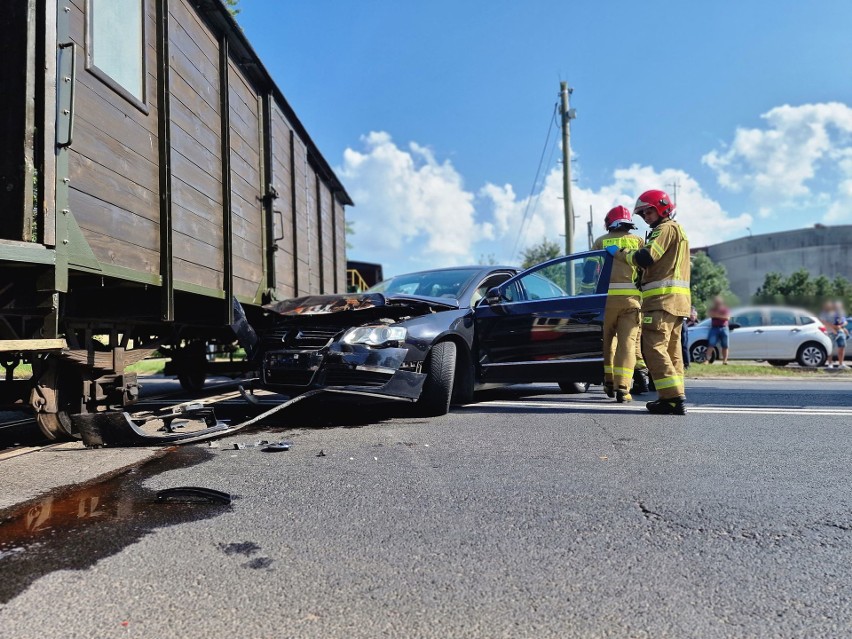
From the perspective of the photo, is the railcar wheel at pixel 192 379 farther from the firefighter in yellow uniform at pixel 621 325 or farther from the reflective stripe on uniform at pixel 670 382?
the reflective stripe on uniform at pixel 670 382

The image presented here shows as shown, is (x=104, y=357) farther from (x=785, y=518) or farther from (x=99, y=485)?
(x=785, y=518)

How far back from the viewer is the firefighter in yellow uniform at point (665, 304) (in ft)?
15.7

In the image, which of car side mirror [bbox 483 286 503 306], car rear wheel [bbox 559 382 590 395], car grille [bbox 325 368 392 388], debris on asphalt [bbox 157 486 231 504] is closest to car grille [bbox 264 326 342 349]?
car grille [bbox 325 368 392 388]

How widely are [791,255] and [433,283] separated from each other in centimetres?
5804

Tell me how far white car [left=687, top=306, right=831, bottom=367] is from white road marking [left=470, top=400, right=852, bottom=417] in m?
7.67

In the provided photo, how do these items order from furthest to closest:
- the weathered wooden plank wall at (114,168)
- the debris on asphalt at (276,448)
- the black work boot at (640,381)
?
the black work boot at (640,381) < the debris on asphalt at (276,448) < the weathered wooden plank wall at (114,168)

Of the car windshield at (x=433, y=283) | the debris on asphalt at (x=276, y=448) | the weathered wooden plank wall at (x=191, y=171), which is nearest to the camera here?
the weathered wooden plank wall at (x=191, y=171)

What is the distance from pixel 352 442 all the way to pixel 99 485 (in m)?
1.48

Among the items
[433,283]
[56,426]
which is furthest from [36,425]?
[433,283]

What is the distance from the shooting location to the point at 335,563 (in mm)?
1938

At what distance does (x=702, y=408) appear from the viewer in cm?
535

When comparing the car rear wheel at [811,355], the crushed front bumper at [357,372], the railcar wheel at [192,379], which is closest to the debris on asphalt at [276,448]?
the crushed front bumper at [357,372]

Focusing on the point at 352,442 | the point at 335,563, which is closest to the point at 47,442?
the point at 352,442

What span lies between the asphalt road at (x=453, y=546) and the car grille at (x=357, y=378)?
2.24 feet
